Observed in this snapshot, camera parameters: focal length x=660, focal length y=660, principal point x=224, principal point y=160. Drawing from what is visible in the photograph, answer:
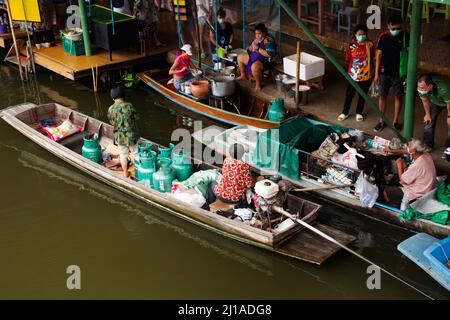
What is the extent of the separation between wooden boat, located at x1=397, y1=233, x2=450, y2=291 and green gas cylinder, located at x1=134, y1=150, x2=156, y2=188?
370 cm

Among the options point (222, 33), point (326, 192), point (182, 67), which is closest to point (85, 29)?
point (182, 67)

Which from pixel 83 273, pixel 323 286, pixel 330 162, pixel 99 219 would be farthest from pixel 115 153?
pixel 323 286

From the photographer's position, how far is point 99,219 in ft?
32.0

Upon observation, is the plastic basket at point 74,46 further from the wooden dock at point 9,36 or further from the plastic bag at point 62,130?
the plastic bag at point 62,130

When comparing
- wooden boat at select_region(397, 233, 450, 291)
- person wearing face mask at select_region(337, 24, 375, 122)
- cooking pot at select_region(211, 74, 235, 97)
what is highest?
person wearing face mask at select_region(337, 24, 375, 122)

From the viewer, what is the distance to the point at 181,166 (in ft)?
31.6

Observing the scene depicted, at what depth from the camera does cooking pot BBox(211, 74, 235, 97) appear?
12109 millimetres

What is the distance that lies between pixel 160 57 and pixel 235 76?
8.09 ft

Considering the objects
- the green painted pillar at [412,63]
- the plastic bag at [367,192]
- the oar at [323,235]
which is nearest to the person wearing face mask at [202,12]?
the green painted pillar at [412,63]

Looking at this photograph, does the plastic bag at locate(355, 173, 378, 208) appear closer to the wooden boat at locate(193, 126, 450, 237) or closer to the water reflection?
the wooden boat at locate(193, 126, 450, 237)

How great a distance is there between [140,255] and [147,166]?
1.45 metres

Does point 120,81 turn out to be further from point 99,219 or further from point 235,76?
point 99,219

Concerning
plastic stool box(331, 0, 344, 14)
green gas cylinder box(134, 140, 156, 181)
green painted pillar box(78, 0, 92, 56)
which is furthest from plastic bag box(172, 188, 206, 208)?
plastic stool box(331, 0, 344, 14)

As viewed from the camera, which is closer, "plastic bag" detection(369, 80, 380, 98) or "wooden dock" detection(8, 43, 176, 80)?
"plastic bag" detection(369, 80, 380, 98)
